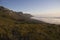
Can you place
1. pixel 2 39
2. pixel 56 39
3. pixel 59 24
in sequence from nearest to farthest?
1. pixel 2 39
2. pixel 56 39
3. pixel 59 24

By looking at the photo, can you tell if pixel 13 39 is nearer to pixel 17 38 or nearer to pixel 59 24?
pixel 17 38

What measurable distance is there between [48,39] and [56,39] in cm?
370

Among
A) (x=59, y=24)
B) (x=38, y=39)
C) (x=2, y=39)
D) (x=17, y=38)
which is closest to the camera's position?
(x=2, y=39)

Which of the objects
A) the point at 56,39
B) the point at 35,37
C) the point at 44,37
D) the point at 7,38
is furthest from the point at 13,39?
the point at 56,39

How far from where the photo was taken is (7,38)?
25.9 metres

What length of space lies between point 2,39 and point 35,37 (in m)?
8.04

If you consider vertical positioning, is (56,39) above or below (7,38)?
below

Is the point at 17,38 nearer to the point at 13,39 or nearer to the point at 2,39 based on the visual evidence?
the point at 13,39

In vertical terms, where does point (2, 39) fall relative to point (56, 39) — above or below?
above

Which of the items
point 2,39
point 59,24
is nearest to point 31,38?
point 2,39

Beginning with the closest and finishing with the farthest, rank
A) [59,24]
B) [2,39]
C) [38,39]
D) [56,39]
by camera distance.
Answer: [2,39], [38,39], [56,39], [59,24]

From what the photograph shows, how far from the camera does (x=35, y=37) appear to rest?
1168 inches

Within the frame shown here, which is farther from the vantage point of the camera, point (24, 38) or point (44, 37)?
point (44, 37)

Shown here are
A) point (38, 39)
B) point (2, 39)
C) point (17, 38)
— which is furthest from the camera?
point (38, 39)
